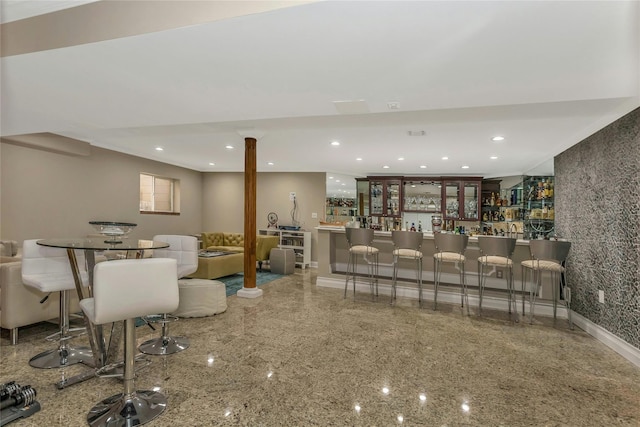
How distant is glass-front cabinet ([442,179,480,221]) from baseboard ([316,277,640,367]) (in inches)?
131

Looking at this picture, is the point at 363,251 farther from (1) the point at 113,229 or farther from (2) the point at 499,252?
(1) the point at 113,229

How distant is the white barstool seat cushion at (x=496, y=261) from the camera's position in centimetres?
399

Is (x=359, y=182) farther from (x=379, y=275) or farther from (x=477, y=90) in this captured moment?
(x=477, y=90)

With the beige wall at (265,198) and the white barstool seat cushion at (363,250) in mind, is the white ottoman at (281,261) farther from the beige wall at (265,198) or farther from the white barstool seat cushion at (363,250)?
the white barstool seat cushion at (363,250)

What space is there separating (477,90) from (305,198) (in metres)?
5.73

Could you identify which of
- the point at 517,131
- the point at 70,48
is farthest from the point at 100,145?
the point at 517,131

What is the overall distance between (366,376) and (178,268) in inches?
82.5

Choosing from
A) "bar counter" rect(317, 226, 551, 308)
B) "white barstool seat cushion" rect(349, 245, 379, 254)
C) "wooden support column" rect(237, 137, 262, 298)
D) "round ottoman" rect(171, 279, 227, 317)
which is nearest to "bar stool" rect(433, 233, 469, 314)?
"bar counter" rect(317, 226, 551, 308)

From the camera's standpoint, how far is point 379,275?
5.30 m

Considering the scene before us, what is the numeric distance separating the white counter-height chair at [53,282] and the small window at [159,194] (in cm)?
440

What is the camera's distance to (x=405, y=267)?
512cm

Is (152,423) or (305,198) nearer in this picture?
(152,423)

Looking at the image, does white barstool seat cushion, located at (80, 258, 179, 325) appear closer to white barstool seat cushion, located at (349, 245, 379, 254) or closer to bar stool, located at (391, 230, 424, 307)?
white barstool seat cushion, located at (349, 245, 379, 254)

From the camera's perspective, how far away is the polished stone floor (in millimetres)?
1988
